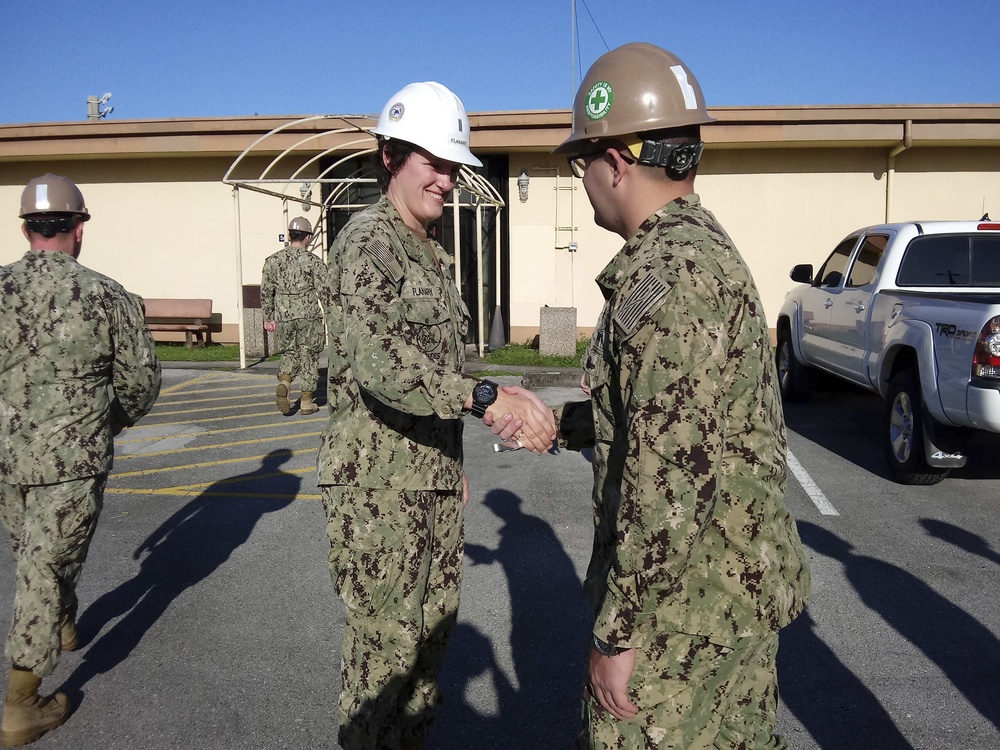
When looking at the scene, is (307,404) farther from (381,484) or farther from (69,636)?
(381,484)

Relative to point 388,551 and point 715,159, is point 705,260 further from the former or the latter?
point 715,159

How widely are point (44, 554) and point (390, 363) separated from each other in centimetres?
186

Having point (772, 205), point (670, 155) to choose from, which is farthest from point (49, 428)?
point (772, 205)

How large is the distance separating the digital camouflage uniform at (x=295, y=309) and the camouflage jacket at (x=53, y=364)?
20.5 ft

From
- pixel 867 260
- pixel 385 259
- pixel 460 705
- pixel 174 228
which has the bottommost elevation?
pixel 460 705

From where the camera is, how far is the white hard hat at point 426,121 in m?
2.55

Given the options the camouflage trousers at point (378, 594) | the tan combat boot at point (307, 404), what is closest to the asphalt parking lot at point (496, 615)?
the camouflage trousers at point (378, 594)

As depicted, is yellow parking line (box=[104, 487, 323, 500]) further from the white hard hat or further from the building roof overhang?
the building roof overhang

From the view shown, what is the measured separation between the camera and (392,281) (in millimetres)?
2420

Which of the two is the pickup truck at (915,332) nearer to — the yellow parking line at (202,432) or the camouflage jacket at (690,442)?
the camouflage jacket at (690,442)

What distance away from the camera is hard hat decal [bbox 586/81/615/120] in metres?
1.81

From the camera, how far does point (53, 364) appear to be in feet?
10.6

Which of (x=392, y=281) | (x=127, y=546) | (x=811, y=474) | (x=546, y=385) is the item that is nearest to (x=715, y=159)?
(x=546, y=385)

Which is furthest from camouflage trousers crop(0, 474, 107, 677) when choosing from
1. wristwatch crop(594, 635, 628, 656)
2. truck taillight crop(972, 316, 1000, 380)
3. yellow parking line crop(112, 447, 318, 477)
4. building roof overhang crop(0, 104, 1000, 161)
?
building roof overhang crop(0, 104, 1000, 161)
